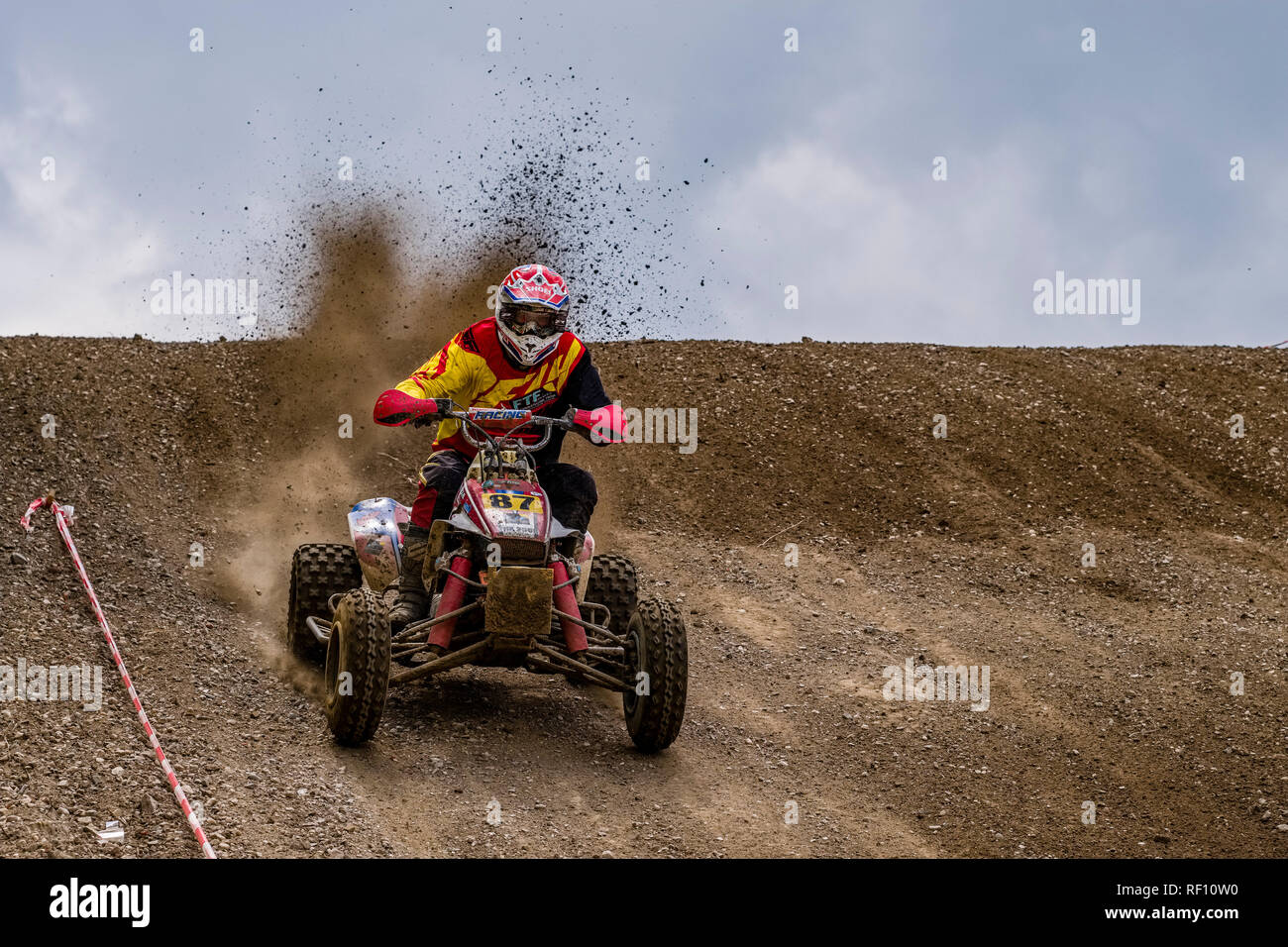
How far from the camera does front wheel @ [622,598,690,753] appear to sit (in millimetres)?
7691

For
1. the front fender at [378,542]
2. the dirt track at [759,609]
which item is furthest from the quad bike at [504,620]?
the dirt track at [759,609]

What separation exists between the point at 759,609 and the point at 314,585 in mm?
4549

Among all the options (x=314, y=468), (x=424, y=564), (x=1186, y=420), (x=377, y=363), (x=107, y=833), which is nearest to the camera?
(x=107, y=833)

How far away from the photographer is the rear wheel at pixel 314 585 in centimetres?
919

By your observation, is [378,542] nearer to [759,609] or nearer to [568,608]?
[568,608]

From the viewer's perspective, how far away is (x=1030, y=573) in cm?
1427

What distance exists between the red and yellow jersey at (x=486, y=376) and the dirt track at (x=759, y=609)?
1.84 metres

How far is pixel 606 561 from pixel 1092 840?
3575 millimetres

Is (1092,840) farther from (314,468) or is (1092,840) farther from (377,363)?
(377,363)

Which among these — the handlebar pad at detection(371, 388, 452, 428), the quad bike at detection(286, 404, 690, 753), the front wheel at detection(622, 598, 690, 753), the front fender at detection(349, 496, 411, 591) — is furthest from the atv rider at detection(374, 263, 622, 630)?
the front wheel at detection(622, 598, 690, 753)

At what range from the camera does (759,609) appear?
12.4 metres

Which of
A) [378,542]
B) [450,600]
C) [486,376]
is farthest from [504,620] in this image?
[486,376]

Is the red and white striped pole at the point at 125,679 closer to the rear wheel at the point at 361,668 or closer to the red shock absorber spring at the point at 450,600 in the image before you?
the rear wheel at the point at 361,668
